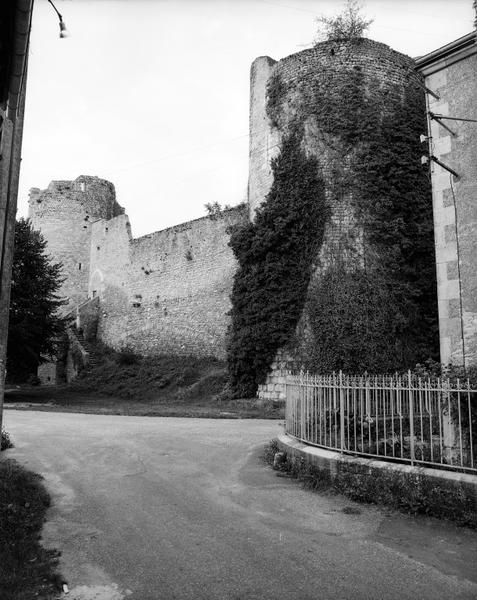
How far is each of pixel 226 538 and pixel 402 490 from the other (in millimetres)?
2325

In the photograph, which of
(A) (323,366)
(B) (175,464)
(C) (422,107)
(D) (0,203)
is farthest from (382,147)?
(D) (0,203)

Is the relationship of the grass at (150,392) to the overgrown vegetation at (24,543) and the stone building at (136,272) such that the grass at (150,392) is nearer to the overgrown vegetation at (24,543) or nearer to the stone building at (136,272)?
the stone building at (136,272)

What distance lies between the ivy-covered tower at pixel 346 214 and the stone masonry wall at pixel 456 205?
28.0 ft

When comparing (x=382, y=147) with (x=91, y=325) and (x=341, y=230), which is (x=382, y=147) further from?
(x=91, y=325)

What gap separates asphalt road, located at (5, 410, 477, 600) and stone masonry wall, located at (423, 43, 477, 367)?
2804 mm

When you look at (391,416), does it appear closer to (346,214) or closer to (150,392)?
(346,214)

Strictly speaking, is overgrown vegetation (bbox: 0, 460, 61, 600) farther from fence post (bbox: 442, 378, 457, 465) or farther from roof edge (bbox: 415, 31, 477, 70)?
roof edge (bbox: 415, 31, 477, 70)

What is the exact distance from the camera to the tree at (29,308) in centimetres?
2215

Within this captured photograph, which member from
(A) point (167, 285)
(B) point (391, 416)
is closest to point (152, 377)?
(A) point (167, 285)

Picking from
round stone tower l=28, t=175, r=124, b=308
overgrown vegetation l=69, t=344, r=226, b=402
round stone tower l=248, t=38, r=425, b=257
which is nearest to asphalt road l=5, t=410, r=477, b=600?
round stone tower l=248, t=38, r=425, b=257

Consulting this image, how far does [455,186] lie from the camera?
8117mm

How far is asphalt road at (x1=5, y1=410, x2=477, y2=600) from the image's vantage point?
4.42m

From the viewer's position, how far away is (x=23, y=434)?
11.6 m

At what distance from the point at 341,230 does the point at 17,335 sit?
13.2 meters
